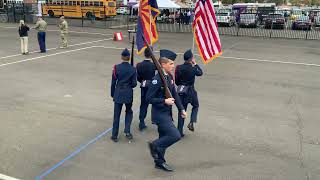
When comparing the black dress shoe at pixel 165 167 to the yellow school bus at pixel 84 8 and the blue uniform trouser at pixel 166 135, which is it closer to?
the blue uniform trouser at pixel 166 135

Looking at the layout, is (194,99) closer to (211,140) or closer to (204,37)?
(211,140)

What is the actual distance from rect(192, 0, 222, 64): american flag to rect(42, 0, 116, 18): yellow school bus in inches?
1297

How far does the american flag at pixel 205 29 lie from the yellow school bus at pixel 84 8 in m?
32.9

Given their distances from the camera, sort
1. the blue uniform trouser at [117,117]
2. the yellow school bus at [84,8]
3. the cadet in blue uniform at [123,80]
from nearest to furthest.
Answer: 1. the cadet in blue uniform at [123,80]
2. the blue uniform trouser at [117,117]
3. the yellow school bus at [84,8]

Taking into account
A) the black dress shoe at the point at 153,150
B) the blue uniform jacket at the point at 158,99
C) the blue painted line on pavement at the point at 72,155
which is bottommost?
the blue painted line on pavement at the point at 72,155

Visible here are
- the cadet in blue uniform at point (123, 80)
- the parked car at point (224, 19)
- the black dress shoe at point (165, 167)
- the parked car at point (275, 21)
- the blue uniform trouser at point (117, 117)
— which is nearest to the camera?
the black dress shoe at point (165, 167)

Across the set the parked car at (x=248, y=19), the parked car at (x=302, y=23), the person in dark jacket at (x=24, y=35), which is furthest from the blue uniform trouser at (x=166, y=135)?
the parked car at (x=302, y=23)

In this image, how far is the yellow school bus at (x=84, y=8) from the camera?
40438mm

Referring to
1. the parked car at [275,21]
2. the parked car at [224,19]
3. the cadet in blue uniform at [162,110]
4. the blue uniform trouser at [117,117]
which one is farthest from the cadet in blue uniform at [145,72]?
the parked car at [224,19]

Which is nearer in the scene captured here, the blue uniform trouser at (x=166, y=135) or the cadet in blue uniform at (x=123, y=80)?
the blue uniform trouser at (x=166, y=135)

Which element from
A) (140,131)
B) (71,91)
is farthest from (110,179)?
(71,91)

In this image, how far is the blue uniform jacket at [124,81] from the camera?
679cm

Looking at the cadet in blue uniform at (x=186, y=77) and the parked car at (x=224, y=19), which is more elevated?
the parked car at (x=224, y=19)

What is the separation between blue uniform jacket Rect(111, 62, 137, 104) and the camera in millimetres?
6789
